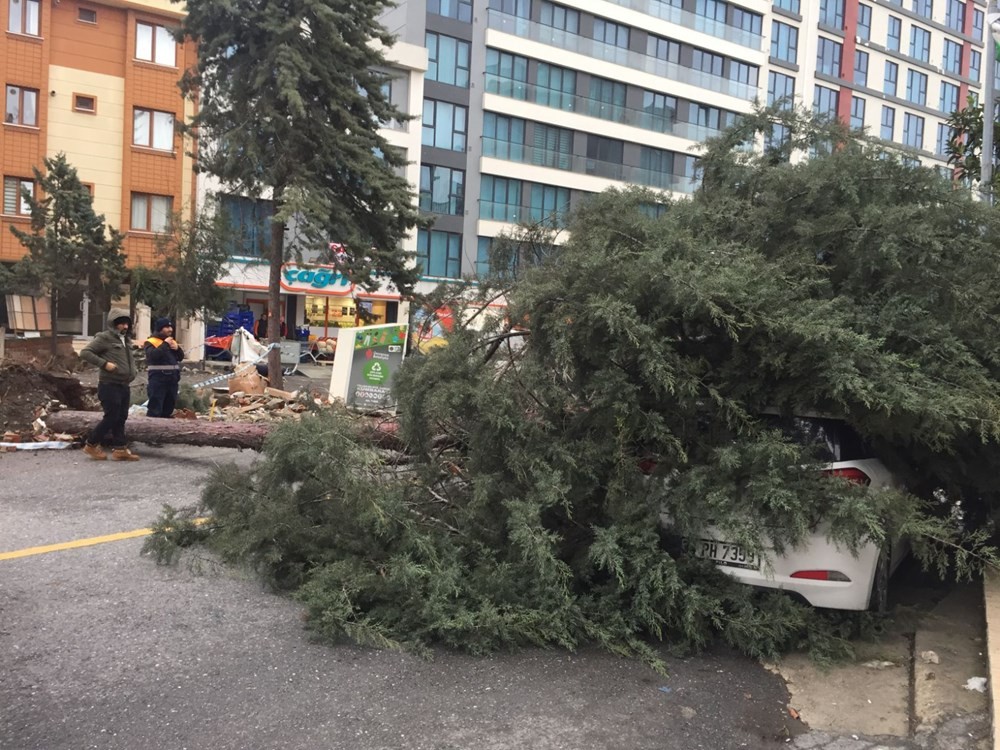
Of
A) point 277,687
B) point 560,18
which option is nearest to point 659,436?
point 277,687

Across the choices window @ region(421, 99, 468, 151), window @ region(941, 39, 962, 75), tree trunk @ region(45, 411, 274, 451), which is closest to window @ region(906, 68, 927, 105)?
window @ region(941, 39, 962, 75)

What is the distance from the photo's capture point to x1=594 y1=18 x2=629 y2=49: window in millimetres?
41656

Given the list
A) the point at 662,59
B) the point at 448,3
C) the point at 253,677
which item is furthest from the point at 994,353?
the point at 662,59

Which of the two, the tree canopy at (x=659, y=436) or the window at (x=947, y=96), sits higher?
the window at (x=947, y=96)

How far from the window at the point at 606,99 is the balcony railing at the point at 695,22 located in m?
3.99

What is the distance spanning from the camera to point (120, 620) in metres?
4.54

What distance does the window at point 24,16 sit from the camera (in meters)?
28.5

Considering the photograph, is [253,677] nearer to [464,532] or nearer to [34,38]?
[464,532]

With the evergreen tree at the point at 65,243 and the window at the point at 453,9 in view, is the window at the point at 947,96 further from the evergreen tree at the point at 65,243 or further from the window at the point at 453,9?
the evergreen tree at the point at 65,243

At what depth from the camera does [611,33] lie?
138ft

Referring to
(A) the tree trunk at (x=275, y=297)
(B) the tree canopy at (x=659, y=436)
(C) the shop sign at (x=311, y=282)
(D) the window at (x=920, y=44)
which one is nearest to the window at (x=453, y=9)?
(C) the shop sign at (x=311, y=282)

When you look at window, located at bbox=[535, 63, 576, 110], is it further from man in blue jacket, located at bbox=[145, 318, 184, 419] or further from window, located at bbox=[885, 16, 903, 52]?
man in blue jacket, located at bbox=[145, 318, 184, 419]

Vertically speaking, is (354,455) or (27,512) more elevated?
(354,455)

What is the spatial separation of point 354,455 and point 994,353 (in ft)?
12.4
